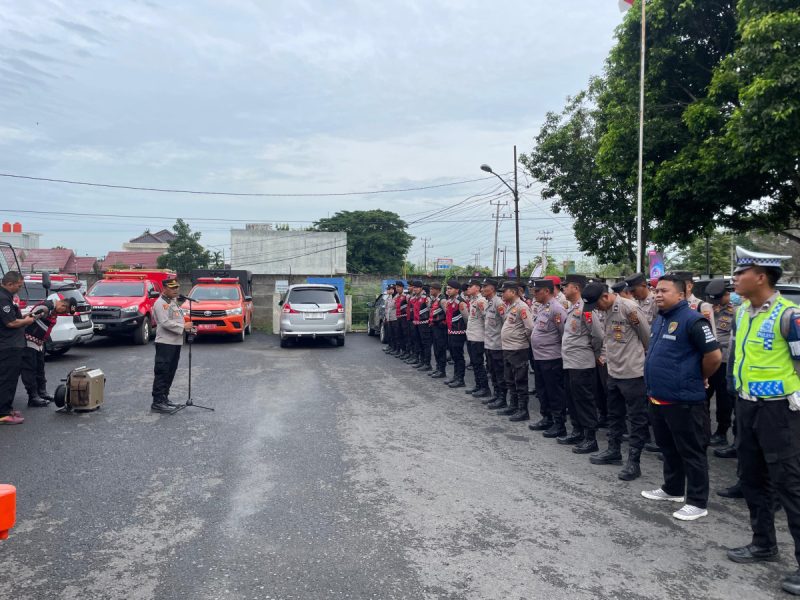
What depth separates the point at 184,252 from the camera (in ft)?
184

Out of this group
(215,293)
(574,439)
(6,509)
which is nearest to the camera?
(6,509)

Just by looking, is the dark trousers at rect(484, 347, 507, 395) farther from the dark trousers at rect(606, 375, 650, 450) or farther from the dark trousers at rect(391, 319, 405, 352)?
the dark trousers at rect(391, 319, 405, 352)

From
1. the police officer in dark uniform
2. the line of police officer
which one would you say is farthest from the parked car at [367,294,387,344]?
the line of police officer

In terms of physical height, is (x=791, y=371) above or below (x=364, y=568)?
above

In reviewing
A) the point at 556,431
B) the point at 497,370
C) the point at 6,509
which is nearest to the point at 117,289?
the point at 497,370

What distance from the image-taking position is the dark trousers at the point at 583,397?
6.61 metres

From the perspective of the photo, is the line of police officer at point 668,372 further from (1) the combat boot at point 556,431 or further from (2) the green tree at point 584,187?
(2) the green tree at point 584,187

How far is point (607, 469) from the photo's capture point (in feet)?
19.6

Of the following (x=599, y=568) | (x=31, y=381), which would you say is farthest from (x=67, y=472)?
(x=599, y=568)

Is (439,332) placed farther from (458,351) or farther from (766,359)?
(766,359)

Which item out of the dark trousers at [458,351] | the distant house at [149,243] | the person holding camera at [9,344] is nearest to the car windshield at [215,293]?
the dark trousers at [458,351]

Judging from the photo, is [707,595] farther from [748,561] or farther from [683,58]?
[683,58]

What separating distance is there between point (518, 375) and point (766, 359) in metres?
4.44

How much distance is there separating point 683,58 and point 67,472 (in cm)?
1558
